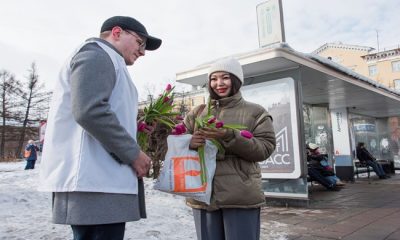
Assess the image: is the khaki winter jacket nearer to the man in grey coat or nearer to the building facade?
the man in grey coat

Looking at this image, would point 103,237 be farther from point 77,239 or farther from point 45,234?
point 45,234

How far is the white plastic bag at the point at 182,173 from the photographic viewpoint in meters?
2.08

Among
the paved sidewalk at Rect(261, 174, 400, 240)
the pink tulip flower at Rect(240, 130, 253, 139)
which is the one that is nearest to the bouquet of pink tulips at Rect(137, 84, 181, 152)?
the pink tulip flower at Rect(240, 130, 253, 139)

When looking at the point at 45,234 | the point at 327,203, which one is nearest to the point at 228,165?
the point at 45,234

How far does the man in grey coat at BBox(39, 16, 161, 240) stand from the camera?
153cm

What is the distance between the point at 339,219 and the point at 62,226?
170 inches

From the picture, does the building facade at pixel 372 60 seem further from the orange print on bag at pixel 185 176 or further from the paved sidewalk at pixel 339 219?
the orange print on bag at pixel 185 176

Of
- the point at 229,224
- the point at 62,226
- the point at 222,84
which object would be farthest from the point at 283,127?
the point at 229,224

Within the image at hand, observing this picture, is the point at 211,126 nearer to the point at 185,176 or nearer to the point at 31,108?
the point at 185,176

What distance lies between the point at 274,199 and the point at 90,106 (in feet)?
21.1

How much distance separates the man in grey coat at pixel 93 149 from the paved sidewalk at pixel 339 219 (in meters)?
3.53

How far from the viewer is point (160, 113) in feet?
7.22

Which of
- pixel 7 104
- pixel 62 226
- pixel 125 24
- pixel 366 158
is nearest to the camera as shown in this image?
pixel 125 24

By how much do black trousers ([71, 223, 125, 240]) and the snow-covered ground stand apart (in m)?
2.08
